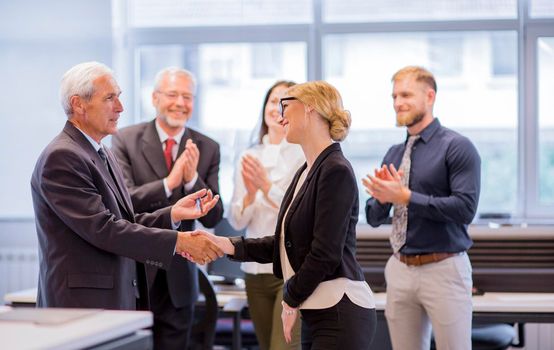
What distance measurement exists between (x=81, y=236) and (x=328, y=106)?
0.94 metres

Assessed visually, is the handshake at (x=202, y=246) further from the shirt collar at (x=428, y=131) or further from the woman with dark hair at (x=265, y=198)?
the shirt collar at (x=428, y=131)

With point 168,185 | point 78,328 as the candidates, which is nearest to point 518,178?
point 168,185

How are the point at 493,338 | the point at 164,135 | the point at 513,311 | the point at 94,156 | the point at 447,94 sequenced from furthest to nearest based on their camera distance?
the point at 447,94
the point at 493,338
the point at 164,135
the point at 513,311
the point at 94,156

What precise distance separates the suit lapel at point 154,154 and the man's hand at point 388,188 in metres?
0.96

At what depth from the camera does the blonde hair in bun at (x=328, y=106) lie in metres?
2.73

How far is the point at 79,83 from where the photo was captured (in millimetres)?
2961

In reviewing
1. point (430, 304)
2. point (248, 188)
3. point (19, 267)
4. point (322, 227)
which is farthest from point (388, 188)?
point (19, 267)

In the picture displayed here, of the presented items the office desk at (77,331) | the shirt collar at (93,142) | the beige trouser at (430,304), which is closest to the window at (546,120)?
the beige trouser at (430,304)

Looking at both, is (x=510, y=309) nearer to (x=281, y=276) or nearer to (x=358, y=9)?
(x=281, y=276)

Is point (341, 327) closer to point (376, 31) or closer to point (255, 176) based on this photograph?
point (255, 176)

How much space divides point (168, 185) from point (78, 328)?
6.06 ft

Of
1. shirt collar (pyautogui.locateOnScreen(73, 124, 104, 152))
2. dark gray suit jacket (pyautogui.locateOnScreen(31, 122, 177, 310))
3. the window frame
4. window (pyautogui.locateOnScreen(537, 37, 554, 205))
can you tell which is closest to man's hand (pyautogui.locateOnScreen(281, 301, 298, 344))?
dark gray suit jacket (pyautogui.locateOnScreen(31, 122, 177, 310))

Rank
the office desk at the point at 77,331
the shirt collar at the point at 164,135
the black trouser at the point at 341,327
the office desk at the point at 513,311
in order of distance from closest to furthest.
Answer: the office desk at the point at 77,331 < the black trouser at the point at 341,327 < the office desk at the point at 513,311 < the shirt collar at the point at 164,135

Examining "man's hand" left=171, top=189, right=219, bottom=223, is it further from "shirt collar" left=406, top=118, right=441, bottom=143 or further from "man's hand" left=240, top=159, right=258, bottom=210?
"shirt collar" left=406, top=118, right=441, bottom=143
